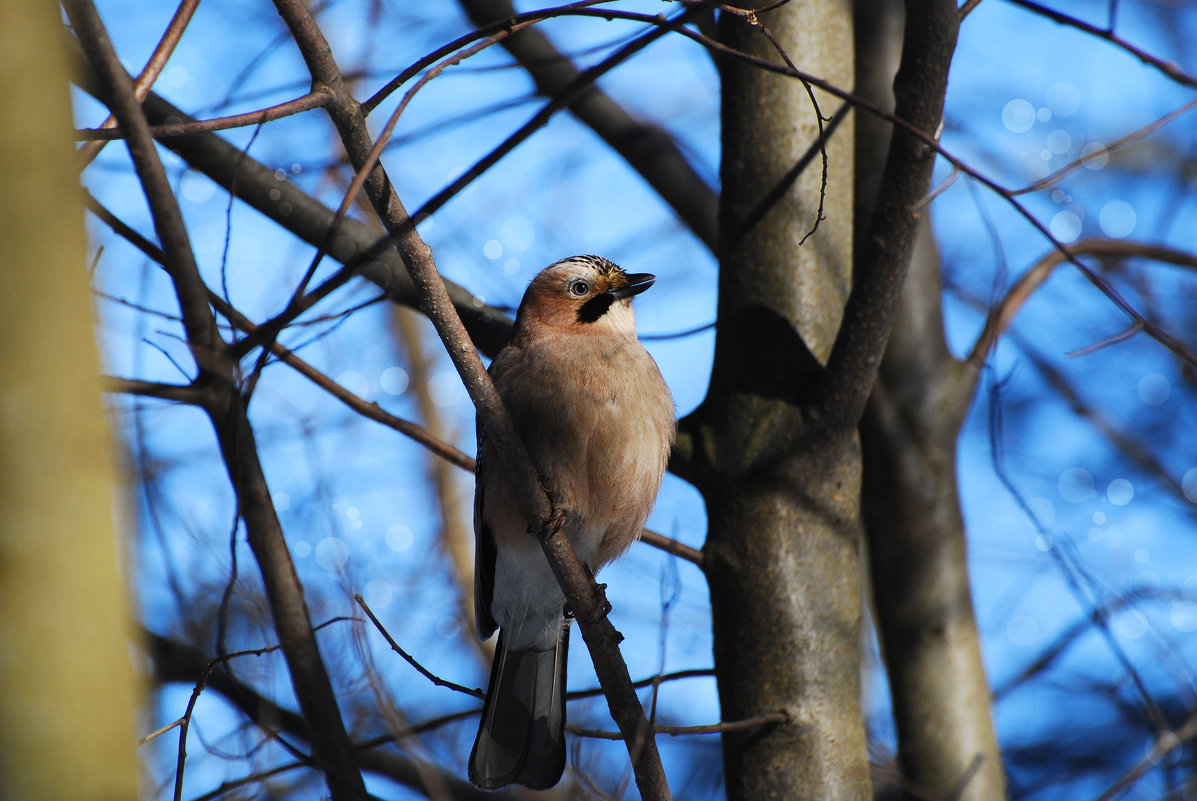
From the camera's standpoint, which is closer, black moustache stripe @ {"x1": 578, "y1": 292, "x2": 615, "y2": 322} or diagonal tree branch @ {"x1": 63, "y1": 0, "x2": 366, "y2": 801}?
diagonal tree branch @ {"x1": 63, "y1": 0, "x2": 366, "y2": 801}

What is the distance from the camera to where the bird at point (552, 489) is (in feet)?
10.7

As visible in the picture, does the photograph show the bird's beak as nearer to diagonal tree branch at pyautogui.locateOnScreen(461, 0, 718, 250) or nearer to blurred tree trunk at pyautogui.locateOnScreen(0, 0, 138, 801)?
diagonal tree branch at pyautogui.locateOnScreen(461, 0, 718, 250)

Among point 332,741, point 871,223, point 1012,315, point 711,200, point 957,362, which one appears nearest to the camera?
point 332,741

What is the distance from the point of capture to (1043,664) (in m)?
4.16

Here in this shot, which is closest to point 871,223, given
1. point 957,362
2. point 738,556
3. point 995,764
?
point 738,556

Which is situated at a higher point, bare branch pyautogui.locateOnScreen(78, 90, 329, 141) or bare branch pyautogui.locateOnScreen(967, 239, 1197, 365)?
bare branch pyautogui.locateOnScreen(967, 239, 1197, 365)

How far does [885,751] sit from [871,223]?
2.55m

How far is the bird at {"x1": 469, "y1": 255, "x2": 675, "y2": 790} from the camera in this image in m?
3.28

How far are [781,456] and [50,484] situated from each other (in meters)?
2.35

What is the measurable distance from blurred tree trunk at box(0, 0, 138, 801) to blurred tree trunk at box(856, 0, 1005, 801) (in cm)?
314

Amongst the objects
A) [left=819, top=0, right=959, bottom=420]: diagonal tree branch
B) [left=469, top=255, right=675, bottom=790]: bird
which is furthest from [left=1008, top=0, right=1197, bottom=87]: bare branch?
[left=469, top=255, right=675, bottom=790]: bird

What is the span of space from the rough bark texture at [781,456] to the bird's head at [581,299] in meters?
0.51

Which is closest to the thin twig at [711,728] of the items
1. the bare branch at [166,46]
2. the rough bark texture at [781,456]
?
the rough bark texture at [781,456]

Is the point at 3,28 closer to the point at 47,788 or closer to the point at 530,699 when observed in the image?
the point at 47,788
